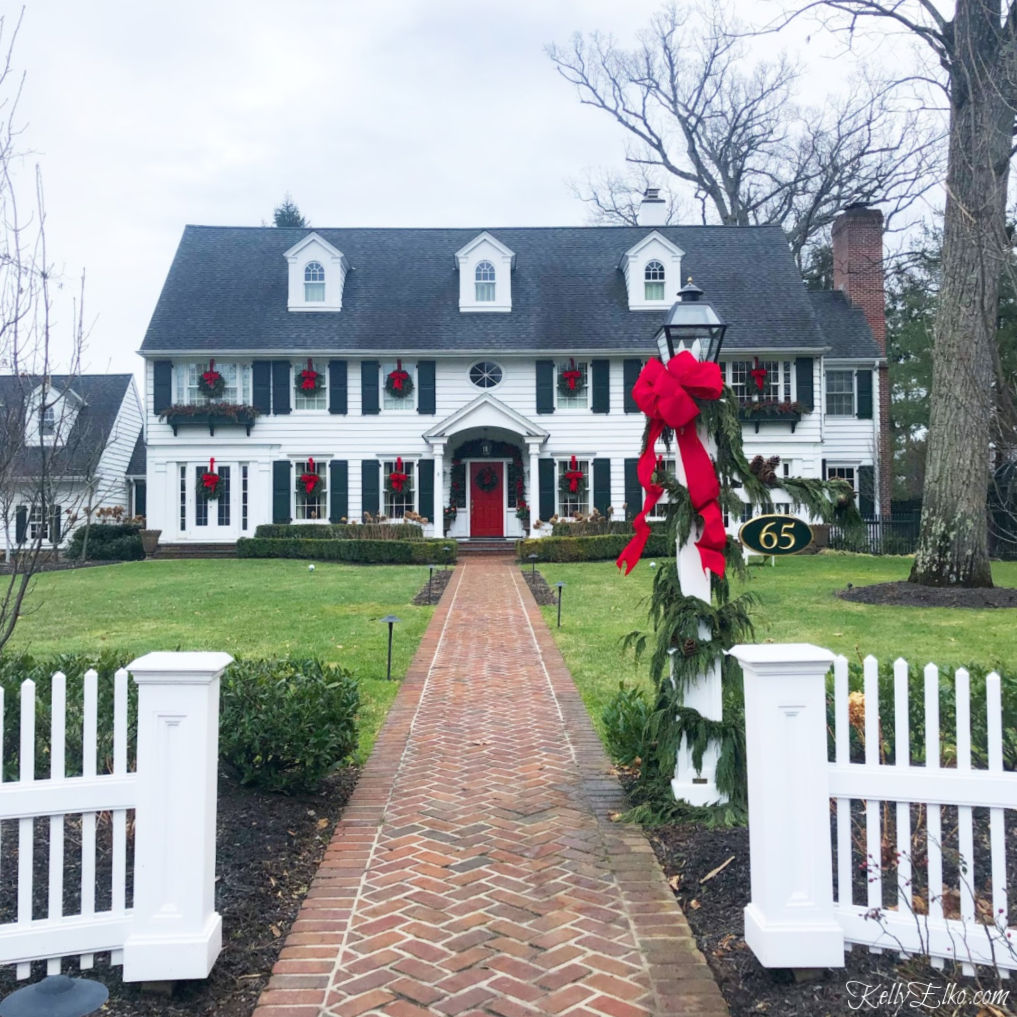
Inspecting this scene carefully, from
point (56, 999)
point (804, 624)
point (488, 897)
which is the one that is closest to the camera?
point (56, 999)

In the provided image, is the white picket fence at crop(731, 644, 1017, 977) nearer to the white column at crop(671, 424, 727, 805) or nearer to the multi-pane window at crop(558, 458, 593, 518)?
the white column at crop(671, 424, 727, 805)

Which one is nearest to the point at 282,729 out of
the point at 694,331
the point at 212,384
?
the point at 694,331

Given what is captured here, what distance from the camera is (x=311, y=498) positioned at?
23.1 meters

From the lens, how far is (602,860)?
157 inches

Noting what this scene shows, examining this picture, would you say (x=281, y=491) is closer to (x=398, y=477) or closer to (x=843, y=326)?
(x=398, y=477)

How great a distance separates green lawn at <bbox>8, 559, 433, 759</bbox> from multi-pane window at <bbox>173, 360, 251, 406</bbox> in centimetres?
572

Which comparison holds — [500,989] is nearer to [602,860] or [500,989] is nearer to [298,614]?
[602,860]

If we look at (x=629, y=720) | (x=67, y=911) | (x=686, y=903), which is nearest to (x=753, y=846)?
(x=686, y=903)

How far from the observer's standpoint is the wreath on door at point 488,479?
23781 mm

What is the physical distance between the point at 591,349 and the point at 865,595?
38.9 feet

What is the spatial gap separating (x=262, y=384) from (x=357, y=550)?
239 inches

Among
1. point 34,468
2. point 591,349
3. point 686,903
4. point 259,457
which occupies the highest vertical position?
point 591,349

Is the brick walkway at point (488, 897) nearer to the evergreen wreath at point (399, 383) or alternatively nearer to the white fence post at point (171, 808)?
the white fence post at point (171, 808)

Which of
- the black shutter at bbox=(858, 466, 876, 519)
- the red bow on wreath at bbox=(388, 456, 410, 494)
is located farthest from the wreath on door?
the black shutter at bbox=(858, 466, 876, 519)
